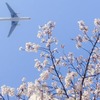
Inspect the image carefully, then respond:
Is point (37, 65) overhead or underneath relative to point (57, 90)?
overhead

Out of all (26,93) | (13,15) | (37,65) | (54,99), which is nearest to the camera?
(54,99)

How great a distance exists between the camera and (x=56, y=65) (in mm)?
13836

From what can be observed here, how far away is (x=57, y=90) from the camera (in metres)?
12.8

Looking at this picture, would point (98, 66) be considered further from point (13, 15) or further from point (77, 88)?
point (13, 15)

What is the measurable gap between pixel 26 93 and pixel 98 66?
3.40 m

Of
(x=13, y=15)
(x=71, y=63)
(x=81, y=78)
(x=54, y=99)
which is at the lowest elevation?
(x=54, y=99)

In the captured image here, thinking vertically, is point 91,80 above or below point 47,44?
below

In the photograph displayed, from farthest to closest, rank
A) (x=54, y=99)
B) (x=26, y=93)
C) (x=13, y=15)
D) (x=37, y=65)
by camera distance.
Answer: (x=13, y=15)
(x=37, y=65)
(x=26, y=93)
(x=54, y=99)

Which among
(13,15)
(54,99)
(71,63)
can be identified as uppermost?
(13,15)

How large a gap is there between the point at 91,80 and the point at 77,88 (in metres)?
1.72

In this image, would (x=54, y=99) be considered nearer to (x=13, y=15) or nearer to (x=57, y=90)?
(x=57, y=90)

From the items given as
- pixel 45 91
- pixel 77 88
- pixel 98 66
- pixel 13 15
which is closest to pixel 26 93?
pixel 45 91

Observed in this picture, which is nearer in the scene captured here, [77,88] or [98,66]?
[77,88]

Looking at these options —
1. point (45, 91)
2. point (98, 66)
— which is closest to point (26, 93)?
point (45, 91)
